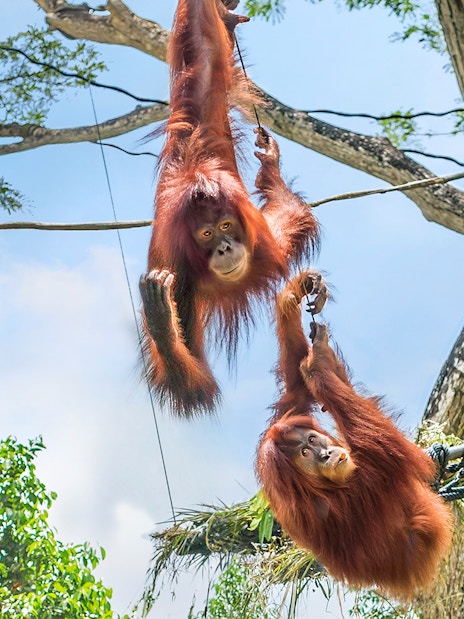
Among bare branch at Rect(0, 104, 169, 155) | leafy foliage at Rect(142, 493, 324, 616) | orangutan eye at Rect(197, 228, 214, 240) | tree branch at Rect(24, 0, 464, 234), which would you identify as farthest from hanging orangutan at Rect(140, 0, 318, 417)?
bare branch at Rect(0, 104, 169, 155)

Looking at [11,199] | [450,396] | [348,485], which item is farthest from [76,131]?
[348,485]

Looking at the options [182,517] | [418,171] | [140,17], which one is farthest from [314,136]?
[182,517]

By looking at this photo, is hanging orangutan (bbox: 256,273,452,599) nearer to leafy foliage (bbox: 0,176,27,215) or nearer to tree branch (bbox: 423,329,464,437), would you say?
tree branch (bbox: 423,329,464,437)

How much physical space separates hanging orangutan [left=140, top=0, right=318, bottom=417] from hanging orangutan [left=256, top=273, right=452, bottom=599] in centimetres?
15

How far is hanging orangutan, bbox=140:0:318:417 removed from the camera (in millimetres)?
2221

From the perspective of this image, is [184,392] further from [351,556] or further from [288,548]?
[288,548]

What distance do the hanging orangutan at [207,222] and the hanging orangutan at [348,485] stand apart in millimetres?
148

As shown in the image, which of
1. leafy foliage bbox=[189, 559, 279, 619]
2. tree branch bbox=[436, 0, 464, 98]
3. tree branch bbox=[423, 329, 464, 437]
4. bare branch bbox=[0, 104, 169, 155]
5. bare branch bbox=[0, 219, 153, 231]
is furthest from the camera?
bare branch bbox=[0, 104, 169, 155]

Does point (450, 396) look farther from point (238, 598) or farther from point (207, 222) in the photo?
point (207, 222)

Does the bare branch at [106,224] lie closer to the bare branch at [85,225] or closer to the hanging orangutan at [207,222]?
Answer: the bare branch at [85,225]

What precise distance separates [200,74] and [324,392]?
2.87ft

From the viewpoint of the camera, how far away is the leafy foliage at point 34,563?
11.7 feet

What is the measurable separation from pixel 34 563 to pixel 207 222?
2117mm

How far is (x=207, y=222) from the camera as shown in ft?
7.27
